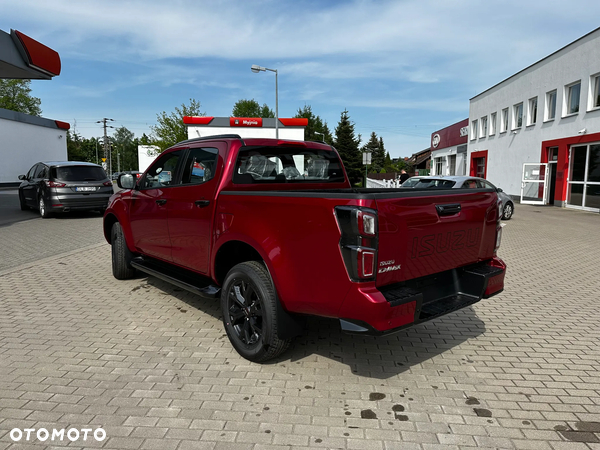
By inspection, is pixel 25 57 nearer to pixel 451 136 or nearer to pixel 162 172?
pixel 162 172

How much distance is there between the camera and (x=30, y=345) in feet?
13.3

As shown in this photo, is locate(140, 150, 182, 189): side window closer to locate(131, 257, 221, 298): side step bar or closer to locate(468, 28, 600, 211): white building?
locate(131, 257, 221, 298): side step bar

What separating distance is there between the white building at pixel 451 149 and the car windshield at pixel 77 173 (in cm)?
2716

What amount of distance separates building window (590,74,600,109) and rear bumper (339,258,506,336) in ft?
58.0

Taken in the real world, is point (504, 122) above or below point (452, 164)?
above

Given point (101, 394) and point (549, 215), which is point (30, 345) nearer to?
point (101, 394)

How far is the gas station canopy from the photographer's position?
48.0 feet

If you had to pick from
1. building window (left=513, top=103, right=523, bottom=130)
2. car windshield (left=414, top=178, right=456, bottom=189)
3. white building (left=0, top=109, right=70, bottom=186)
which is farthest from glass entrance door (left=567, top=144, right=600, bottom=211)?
white building (left=0, top=109, right=70, bottom=186)

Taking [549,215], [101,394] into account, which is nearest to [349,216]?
[101,394]

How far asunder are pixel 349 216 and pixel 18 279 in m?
5.73

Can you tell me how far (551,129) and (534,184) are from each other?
8.96 feet

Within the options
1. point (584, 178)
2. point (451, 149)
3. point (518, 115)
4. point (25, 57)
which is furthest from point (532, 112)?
point (25, 57)

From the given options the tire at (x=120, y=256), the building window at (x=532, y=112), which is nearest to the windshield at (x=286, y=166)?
the tire at (x=120, y=256)

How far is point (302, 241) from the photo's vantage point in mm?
3068
